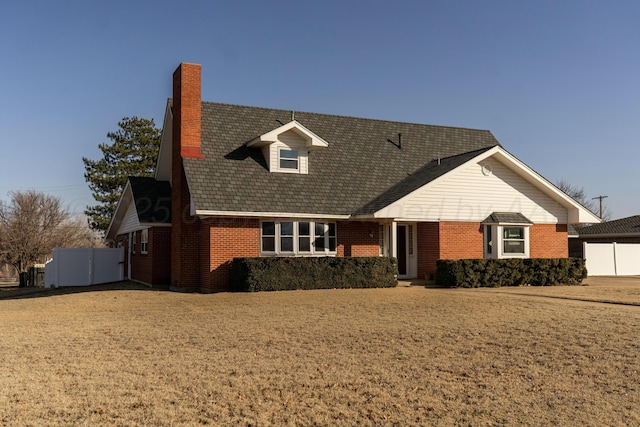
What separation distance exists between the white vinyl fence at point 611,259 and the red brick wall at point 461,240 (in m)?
9.69

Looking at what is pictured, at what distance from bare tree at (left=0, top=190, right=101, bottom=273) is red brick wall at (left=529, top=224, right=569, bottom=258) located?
34473 millimetres

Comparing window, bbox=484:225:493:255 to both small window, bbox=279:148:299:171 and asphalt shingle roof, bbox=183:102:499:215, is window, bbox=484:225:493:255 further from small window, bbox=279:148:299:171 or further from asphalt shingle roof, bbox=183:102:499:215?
small window, bbox=279:148:299:171

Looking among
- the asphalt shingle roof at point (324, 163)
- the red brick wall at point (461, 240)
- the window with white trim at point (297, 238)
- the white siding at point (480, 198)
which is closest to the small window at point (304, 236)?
the window with white trim at point (297, 238)

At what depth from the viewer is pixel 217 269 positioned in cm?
2106

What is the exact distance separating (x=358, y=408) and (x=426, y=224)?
17739mm

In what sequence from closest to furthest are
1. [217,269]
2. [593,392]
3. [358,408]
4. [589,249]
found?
[358,408] < [593,392] < [217,269] < [589,249]

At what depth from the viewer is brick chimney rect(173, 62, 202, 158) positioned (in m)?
22.9

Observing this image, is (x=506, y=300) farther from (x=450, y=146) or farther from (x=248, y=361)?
(x=450, y=146)

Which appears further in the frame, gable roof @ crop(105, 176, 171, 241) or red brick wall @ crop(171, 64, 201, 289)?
gable roof @ crop(105, 176, 171, 241)

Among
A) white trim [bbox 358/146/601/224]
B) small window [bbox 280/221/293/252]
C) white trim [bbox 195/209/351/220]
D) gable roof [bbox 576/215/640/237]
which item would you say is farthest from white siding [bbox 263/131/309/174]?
gable roof [bbox 576/215/640/237]

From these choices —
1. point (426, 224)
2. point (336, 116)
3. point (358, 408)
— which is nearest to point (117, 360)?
point (358, 408)

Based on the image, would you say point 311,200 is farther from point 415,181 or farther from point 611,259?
point 611,259

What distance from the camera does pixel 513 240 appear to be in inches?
968

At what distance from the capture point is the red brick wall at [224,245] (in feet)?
69.0
